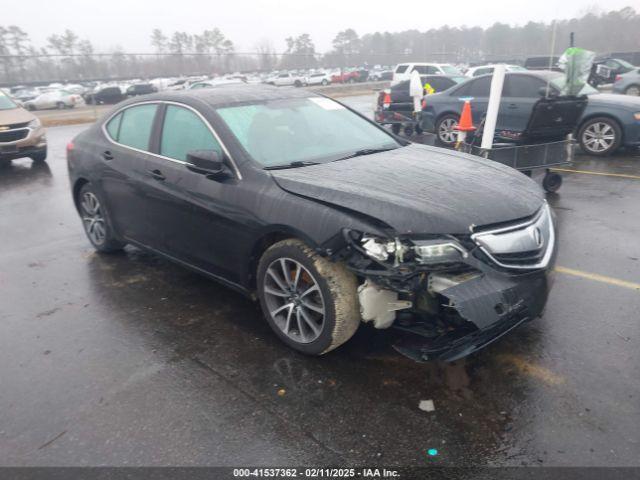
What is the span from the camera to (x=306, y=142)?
3982 mm

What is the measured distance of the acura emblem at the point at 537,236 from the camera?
3.04 meters

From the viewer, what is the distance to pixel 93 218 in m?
5.35

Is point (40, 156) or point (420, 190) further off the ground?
point (420, 190)

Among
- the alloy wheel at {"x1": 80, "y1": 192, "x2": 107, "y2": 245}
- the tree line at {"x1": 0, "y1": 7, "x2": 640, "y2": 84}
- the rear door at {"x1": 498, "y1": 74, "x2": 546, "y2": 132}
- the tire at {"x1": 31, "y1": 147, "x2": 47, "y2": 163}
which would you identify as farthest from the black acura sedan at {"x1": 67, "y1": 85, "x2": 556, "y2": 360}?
the tree line at {"x1": 0, "y1": 7, "x2": 640, "y2": 84}

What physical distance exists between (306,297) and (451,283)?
0.99 meters

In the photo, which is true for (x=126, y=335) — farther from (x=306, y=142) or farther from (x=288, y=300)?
(x=306, y=142)

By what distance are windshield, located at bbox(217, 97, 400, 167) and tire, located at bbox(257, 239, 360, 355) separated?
0.77 metres

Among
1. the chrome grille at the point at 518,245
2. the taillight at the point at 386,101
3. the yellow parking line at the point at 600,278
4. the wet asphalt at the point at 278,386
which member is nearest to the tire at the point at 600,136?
the taillight at the point at 386,101

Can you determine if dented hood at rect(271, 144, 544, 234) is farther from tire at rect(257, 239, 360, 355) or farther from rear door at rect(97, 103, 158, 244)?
rear door at rect(97, 103, 158, 244)

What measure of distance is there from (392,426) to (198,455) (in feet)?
3.36

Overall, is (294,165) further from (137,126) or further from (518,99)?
(518,99)

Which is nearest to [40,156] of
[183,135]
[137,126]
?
[137,126]

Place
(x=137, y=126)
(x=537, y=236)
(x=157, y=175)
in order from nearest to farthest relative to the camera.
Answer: (x=537, y=236) < (x=157, y=175) < (x=137, y=126)

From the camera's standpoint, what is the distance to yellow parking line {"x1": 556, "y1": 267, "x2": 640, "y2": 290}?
4145 mm
